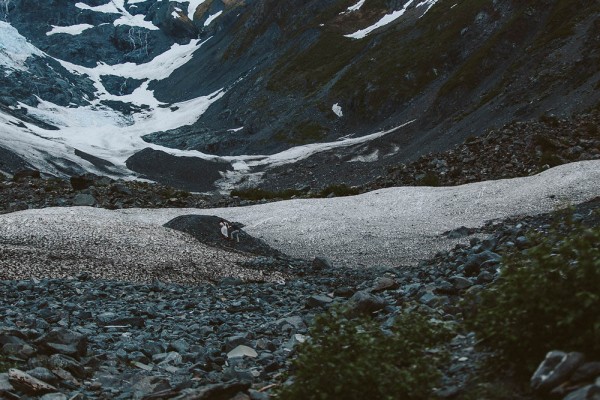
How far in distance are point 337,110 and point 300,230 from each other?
88805mm

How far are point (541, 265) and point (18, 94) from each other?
209m

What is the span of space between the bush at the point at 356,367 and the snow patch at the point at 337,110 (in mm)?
108287

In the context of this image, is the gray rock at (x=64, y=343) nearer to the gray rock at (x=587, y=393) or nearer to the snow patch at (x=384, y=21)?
the gray rock at (x=587, y=393)

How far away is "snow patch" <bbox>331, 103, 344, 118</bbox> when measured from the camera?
11378 cm

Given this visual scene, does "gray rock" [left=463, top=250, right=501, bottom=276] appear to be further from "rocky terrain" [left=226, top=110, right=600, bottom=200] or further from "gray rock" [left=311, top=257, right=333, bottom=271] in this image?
"rocky terrain" [left=226, top=110, right=600, bottom=200]

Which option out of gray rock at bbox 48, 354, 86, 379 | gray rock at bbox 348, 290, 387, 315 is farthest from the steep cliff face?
gray rock at bbox 48, 354, 86, 379

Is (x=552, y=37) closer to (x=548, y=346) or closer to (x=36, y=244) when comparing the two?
(x=36, y=244)

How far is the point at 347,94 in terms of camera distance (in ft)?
379

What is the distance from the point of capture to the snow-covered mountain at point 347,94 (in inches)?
3071

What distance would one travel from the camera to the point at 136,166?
4473 inches

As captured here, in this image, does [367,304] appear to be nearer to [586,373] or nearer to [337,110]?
[586,373]

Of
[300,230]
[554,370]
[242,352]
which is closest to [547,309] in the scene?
[554,370]

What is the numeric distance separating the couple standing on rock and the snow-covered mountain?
4381 centimetres

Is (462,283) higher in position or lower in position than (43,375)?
lower
